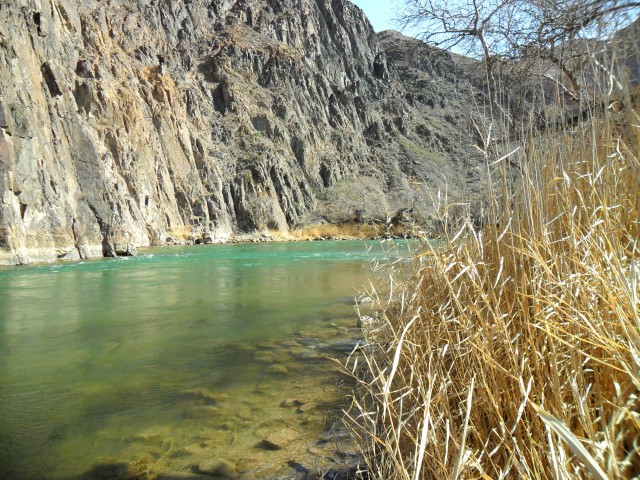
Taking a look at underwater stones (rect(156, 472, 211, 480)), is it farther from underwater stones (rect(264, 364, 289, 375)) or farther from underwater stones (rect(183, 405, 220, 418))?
underwater stones (rect(264, 364, 289, 375))

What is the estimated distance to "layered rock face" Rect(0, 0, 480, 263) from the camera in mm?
20016

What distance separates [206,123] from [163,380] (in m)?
50.1

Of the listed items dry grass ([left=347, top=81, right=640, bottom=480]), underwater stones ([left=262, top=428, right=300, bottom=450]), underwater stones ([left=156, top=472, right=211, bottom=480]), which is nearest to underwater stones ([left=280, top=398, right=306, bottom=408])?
underwater stones ([left=262, top=428, right=300, bottom=450])

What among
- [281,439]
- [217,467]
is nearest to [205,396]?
[281,439]

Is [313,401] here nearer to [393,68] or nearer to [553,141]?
[553,141]

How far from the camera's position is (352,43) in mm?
80312

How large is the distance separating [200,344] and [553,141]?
13.5 feet

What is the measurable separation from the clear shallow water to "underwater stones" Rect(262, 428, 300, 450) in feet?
0.13

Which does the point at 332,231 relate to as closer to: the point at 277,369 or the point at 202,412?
the point at 277,369

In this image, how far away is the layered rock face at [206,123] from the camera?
20.0m

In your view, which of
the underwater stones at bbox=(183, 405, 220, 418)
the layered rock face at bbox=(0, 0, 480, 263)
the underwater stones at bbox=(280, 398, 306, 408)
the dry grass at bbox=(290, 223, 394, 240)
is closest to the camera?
the underwater stones at bbox=(183, 405, 220, 418)

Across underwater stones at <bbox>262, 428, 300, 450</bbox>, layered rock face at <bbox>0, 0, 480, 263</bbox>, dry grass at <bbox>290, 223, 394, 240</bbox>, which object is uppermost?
layered rock face at <bbox>0, 0, 480, 263</bbox>

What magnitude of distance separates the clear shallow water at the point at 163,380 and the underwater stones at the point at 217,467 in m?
0.04

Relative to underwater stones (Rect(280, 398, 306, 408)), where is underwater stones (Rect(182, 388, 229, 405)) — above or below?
above
